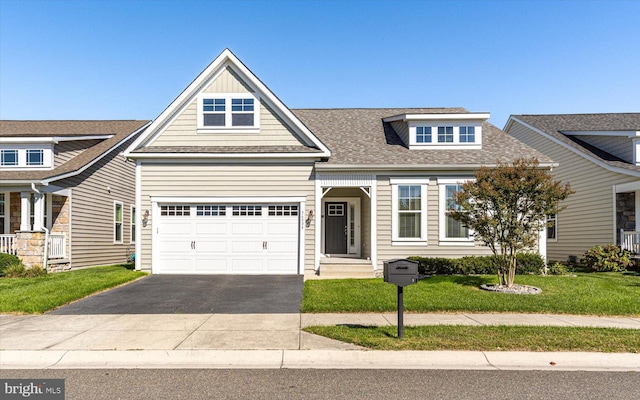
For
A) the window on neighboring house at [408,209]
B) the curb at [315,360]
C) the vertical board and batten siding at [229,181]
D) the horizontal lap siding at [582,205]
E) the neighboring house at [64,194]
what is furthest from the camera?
the horizontal lap siding at [582,205]

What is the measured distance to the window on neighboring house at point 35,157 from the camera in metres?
19.1

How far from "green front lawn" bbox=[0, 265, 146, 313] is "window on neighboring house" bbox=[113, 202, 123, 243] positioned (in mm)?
6881

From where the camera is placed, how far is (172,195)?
16469 millimetres

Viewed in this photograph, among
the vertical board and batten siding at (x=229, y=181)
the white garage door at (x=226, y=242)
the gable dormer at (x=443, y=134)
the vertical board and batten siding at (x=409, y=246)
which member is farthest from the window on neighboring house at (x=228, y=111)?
the gable dormer at (x=443, y=134)

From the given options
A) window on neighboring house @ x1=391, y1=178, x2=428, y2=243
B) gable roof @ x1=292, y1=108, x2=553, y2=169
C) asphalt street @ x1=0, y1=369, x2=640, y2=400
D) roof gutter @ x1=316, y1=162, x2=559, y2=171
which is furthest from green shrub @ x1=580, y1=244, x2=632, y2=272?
asphalt street @ x1=0, y1=369, x2=640, y2=400

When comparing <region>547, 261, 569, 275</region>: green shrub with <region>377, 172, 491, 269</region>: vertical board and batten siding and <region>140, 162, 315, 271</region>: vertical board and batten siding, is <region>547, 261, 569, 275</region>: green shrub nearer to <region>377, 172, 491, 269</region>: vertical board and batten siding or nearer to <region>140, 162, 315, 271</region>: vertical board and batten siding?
<region>377, 172, 491, 269</region>: vertical board and batten siding

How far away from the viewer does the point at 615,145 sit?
2055 cm

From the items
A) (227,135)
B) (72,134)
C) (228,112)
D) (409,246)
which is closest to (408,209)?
(409,246)

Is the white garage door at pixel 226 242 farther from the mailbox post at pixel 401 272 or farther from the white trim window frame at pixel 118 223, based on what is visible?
the mailbox post at pixel 401 272

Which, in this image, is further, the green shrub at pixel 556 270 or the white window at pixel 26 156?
the white window at pixel 26 156

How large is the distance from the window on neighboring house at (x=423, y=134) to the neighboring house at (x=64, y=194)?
13.4 metres

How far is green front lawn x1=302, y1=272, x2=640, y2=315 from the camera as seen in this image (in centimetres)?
1054

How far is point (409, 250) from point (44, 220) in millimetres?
14488

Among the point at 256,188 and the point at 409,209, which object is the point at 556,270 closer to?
the point at 409,209
